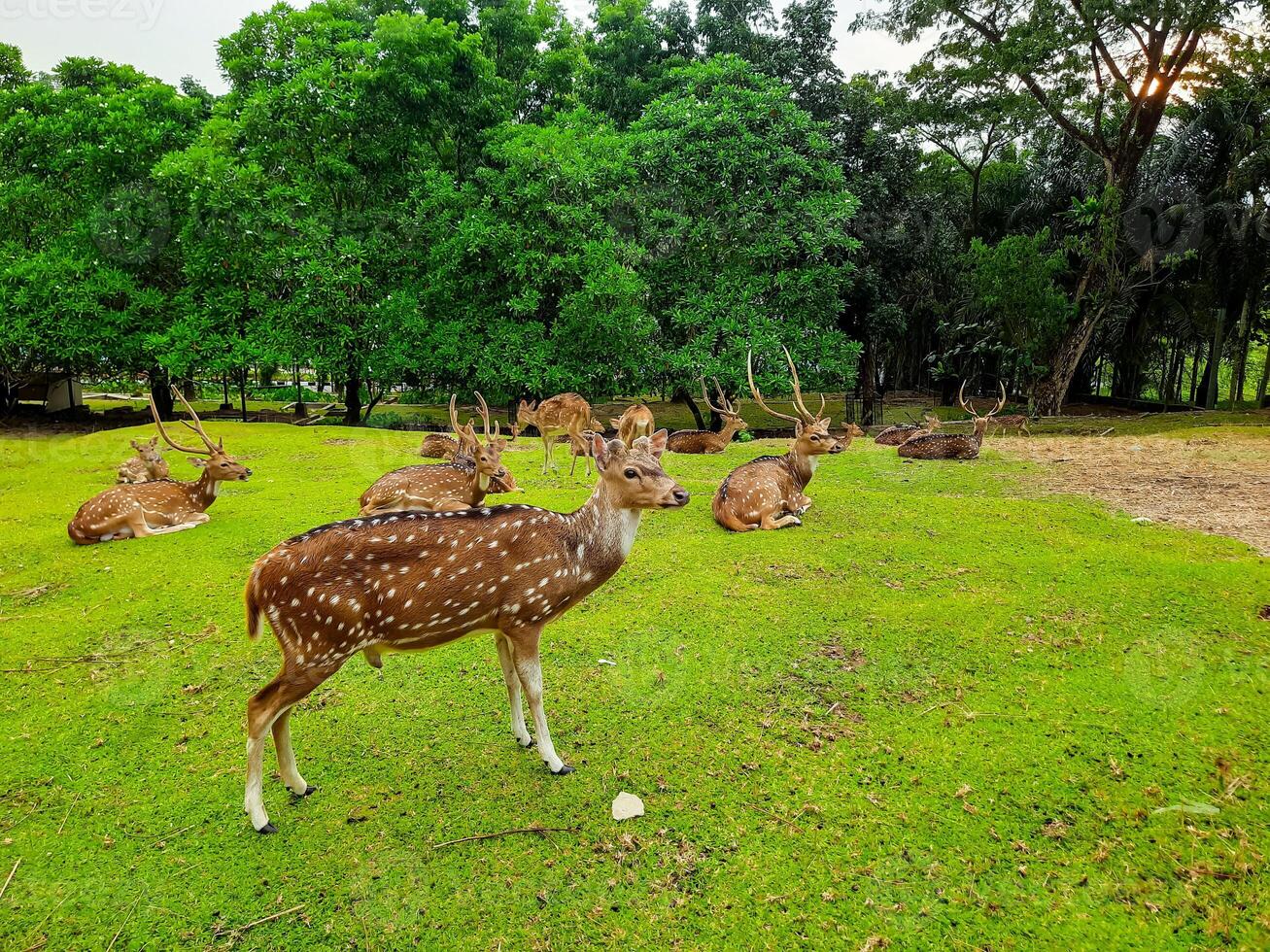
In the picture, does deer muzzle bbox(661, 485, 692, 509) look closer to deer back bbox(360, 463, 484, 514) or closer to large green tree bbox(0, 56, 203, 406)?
deer back bbox(360, 463, 484, 514)

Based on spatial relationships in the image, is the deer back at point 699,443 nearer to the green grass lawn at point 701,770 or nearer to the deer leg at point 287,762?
the green grass lawn at point 701,770

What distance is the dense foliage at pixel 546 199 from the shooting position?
16.7 meters


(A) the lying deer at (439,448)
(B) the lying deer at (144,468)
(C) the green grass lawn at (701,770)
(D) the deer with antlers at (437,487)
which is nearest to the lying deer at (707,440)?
(A) the lying deer at (439,448)

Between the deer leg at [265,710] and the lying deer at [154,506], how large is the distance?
535 cm

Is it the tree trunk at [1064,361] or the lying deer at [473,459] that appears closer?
the lying deer at [473,459]

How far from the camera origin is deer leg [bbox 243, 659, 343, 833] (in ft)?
9.64

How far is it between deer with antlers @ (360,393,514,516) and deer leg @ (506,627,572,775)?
12.8 feet

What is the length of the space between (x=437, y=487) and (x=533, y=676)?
190 inches

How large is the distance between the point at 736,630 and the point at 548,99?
73.7ft

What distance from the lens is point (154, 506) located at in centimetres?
754

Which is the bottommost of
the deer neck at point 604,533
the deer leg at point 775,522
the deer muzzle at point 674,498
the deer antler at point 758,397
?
the deer leg at point 775,522

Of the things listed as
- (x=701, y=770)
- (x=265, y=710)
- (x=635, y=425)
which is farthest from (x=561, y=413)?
(x=265, y=710)

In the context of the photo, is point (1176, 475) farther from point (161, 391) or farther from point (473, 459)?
point (161, 391)

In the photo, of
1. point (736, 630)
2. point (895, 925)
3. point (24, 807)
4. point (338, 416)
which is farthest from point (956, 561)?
point (338, 416)
